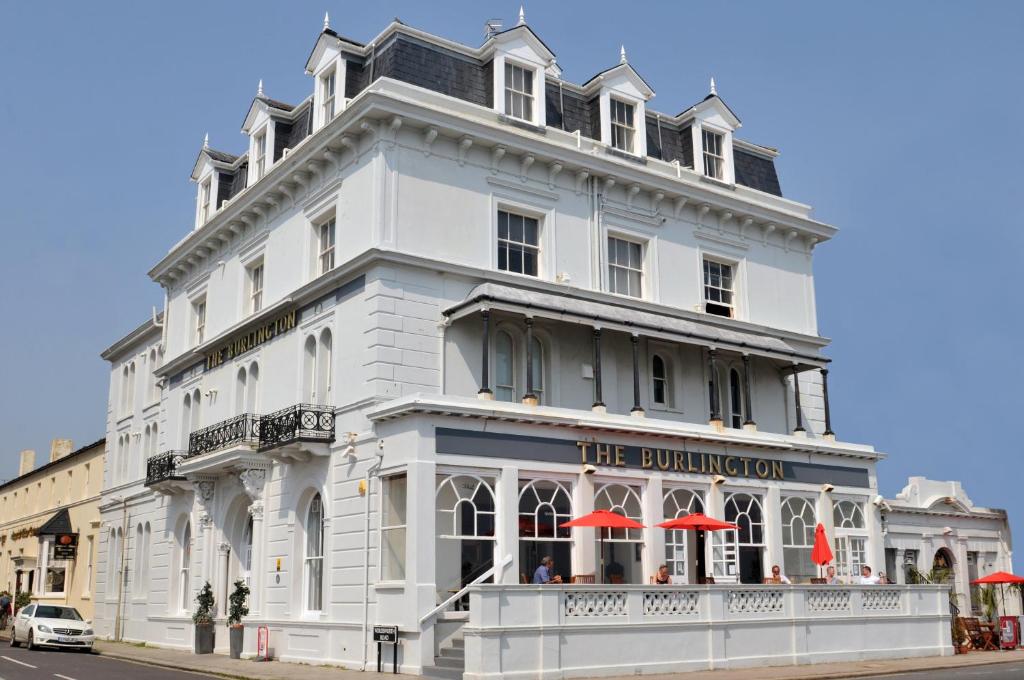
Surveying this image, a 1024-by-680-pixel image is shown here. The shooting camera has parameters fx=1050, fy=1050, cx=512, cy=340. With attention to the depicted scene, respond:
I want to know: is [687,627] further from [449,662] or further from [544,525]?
[449,662]

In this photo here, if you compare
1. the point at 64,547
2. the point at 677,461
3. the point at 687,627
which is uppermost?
the point at 677,461

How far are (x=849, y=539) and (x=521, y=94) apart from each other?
1498 cm

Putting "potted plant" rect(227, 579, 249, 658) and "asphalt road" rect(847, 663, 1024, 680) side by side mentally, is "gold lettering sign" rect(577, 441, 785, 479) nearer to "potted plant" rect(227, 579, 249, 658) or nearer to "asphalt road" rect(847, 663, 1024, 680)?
"asphalt road" rect(847, 663, 1024, 680)

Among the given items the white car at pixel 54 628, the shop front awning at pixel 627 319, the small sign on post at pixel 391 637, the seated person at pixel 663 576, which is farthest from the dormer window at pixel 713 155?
the white car at pixel 54 628

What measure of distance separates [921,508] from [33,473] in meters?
45.0

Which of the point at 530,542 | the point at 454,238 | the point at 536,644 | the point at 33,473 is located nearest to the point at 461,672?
the point at 536,644

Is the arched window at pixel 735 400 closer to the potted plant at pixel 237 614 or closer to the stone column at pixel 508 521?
the stone column at pixel 508 521

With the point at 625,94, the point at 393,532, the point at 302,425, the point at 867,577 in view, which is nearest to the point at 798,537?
the point at 867,577

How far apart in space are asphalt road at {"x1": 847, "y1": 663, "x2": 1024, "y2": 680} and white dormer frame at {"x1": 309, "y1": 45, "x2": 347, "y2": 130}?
59.5 ft

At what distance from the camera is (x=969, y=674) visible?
65.0 ft

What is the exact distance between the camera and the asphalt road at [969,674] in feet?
62.0

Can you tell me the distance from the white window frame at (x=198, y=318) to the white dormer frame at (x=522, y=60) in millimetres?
13058

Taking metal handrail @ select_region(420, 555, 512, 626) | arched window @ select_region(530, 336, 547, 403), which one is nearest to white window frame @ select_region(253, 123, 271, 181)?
arched window @ select_region(530, 336, 547, 403)

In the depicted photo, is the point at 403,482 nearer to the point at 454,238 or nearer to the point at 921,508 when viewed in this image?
the point at 454,238
